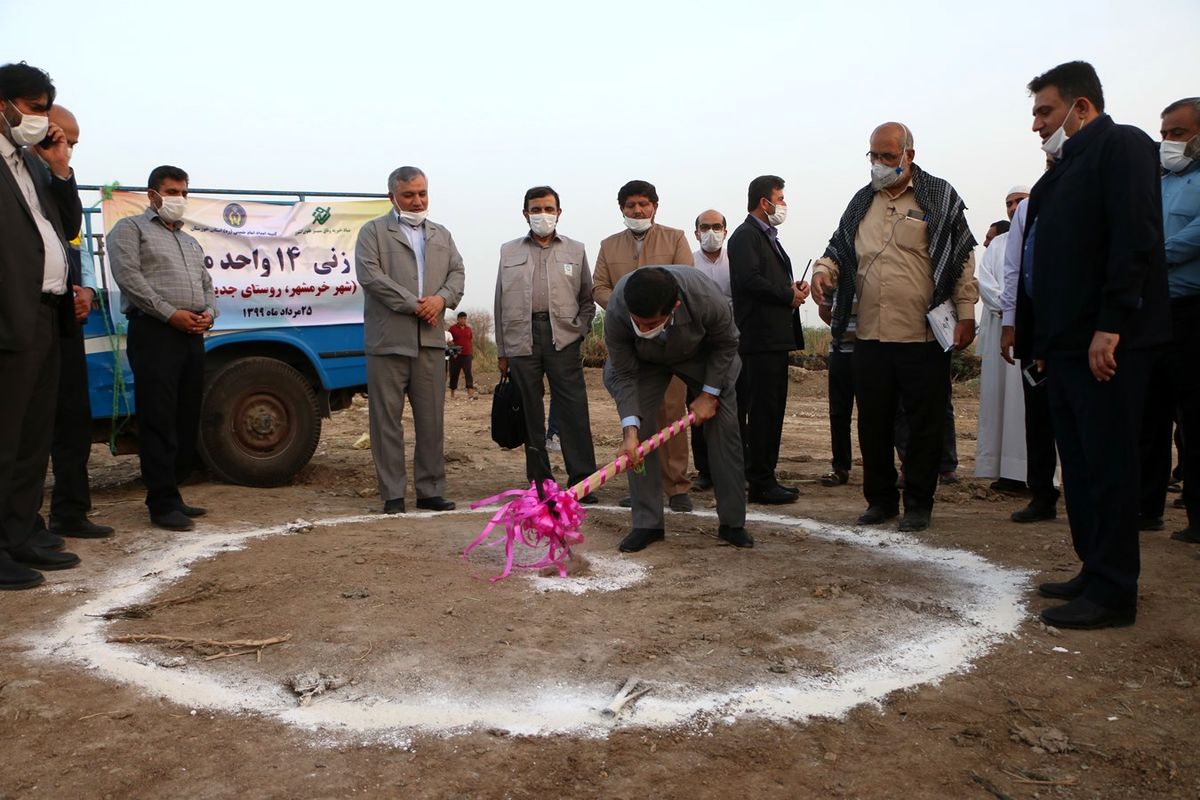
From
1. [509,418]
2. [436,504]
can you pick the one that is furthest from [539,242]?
[436,504]

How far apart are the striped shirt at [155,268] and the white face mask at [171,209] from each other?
0.05 metres

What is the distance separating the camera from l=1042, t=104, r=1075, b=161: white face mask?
13.2ft

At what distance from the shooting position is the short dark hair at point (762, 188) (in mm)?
6672

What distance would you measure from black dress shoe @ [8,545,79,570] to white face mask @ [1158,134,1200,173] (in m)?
5.71

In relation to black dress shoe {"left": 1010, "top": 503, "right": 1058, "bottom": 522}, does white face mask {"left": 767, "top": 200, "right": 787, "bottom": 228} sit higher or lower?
higher

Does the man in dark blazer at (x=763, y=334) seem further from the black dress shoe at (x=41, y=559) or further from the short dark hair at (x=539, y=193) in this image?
the black dress shoe at (x=41, y=559)

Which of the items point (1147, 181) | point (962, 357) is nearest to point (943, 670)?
point (1147, 181)

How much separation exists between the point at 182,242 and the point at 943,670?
16.2 ft

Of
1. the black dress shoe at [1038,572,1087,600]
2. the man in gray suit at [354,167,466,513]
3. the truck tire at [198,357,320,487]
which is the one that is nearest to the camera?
the black dress shoe at [1038,572,1087,600]

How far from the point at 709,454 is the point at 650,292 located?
1.03 metres

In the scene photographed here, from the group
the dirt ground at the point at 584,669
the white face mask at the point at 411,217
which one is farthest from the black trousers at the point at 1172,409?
the white face mask at the point at 411,217

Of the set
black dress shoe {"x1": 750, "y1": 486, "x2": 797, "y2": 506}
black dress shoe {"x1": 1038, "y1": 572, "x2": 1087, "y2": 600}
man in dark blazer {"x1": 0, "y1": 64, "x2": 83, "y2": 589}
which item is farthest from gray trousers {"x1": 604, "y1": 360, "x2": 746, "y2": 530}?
man in dark blazer {"x1": 0, "y1": 64, "x2": 83, "y2": 589}

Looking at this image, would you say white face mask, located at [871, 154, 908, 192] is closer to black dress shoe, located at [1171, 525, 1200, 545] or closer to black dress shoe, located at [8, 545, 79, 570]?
black dress shoe, located at [1171, 525, 1200, 545]

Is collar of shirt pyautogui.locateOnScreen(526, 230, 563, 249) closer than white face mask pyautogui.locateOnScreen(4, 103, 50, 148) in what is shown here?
No
